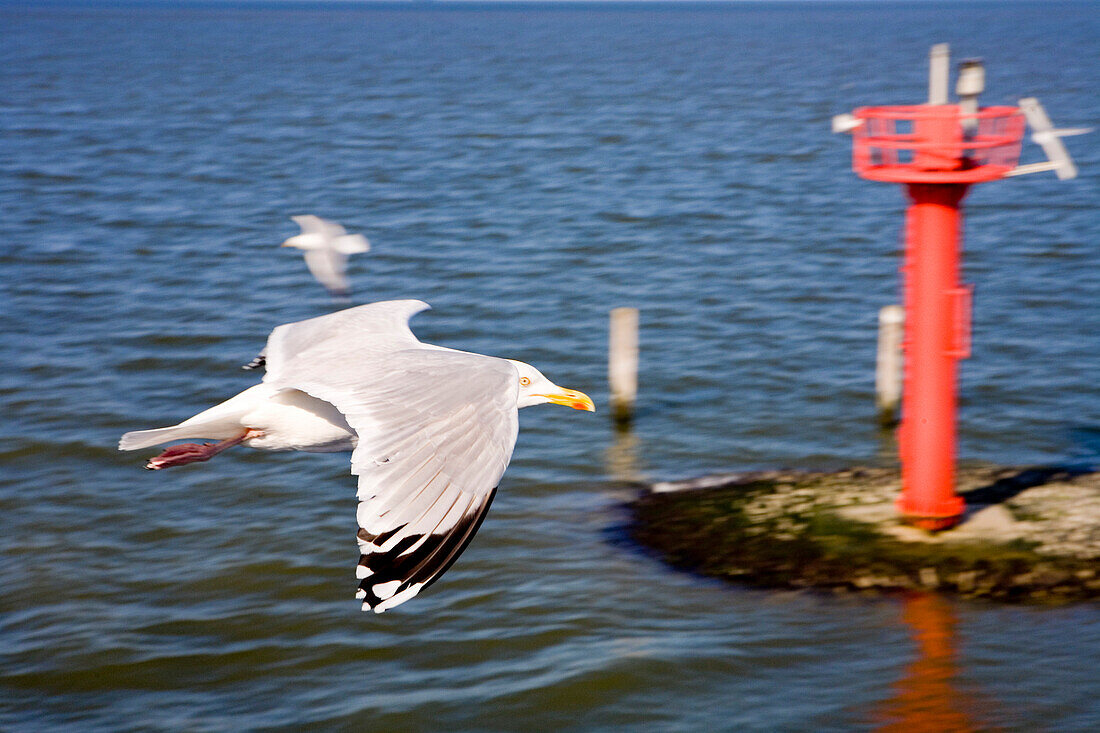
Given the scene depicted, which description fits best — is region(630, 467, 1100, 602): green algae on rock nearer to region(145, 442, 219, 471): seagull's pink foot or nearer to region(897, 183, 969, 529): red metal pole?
region(897, 183, 969, 529): red metal pole

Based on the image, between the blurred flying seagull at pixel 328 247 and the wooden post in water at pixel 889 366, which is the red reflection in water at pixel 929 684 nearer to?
the wooden post in water at pixel 889 366

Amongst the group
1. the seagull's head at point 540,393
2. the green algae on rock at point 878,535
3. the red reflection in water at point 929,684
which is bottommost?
the red reflection in water at point 929,684

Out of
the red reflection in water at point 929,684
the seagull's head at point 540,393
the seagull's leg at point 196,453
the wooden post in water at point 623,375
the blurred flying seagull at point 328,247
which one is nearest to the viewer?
the seagull's leg at point 196,453

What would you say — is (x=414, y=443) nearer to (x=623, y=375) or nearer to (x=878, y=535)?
(x=878, y=535)

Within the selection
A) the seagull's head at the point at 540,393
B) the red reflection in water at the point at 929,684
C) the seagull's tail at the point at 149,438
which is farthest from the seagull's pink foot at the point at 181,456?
the red reflection in water at the point at 929,684

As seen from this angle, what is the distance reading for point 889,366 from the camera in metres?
14.2

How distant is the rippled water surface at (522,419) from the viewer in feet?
31.5

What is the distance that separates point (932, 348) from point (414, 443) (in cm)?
590

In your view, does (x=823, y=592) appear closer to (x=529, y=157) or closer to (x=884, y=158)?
(x=884, y=158)

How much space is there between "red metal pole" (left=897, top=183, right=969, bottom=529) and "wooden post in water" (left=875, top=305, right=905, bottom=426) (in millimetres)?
3215

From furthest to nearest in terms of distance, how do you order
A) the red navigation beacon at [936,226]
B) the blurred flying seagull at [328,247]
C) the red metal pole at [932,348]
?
the blurred flying seagull at [328,247] < the red metal pole at [932,348] < the red navigation beacon at [936,226]

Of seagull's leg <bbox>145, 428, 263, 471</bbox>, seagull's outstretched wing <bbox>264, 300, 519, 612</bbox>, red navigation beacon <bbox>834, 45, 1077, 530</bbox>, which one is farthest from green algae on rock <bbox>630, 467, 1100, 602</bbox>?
seagull's leg <bbox>145, 428, 263, 471</bbox>

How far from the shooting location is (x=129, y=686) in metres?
9.88

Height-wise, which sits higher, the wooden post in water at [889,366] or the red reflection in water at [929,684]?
the wooden post in water at [889,366]
